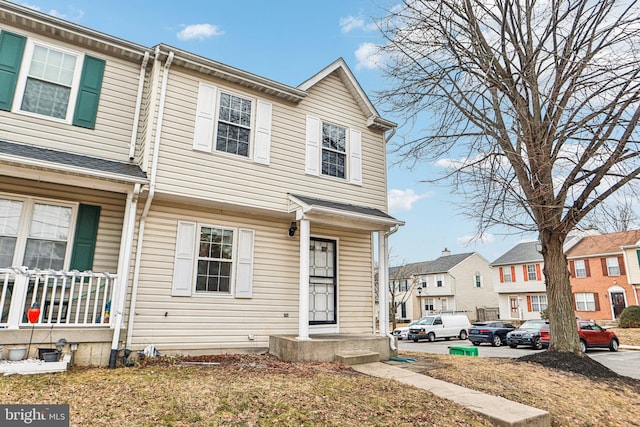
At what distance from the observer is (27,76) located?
7.15 metres

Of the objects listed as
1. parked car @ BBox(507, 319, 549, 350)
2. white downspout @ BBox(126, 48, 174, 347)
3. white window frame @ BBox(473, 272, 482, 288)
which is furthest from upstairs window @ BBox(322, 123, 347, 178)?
white window frame @ BBox(473, 272, 482, 288)

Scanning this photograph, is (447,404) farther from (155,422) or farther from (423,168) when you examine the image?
(423,168)

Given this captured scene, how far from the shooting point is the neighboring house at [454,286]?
3841 centimetres

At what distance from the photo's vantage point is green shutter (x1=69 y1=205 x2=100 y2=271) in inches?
275

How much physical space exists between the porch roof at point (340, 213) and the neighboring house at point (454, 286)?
3166 centimetres

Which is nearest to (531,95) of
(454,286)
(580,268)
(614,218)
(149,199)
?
(614,218)

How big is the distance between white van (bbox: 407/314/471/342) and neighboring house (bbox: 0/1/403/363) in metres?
14.1

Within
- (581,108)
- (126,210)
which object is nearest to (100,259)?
(126,210)

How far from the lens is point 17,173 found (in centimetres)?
611

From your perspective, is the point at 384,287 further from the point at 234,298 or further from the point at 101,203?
the point at 101,203

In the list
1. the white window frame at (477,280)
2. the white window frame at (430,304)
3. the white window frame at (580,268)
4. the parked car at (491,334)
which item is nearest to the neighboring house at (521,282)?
the white window frame at (580,268)

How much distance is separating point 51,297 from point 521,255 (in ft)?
120

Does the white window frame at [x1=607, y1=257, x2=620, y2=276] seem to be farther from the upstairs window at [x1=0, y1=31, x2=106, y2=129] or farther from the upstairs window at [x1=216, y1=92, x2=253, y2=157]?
the upstairs window at [x1=0, y1=31, x2=106, y2=129]

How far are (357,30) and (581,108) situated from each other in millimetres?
5809
